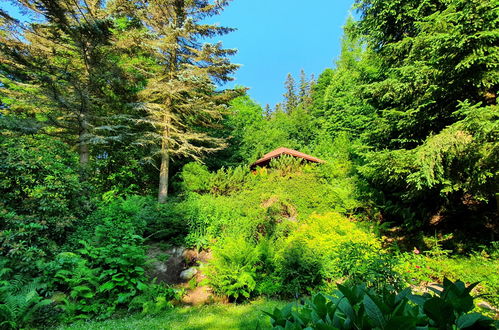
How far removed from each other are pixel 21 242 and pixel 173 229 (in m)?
3.97

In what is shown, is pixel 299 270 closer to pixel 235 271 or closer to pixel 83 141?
pixel 235 271

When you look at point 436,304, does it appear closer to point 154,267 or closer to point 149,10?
point 154,267

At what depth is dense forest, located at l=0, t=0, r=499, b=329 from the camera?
12.9ft

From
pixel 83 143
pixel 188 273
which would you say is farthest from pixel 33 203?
pixel 83 143

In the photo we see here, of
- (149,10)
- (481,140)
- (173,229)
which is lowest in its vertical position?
(173,229)

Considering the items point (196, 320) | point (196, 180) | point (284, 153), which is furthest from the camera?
point (284, 153)

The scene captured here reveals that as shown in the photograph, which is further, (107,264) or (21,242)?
(107,264)

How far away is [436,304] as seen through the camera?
969 mm

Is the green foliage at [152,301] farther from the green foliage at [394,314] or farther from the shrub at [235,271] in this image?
the green foliage at [394,314]

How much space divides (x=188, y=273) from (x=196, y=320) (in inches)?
114

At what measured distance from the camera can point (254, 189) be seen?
10383 mm

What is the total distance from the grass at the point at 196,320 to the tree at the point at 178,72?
732 centimetres

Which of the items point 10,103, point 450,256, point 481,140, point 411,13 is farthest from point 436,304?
point 10,103

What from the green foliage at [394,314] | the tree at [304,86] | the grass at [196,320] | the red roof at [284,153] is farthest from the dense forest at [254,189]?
the tree at [304,86]
